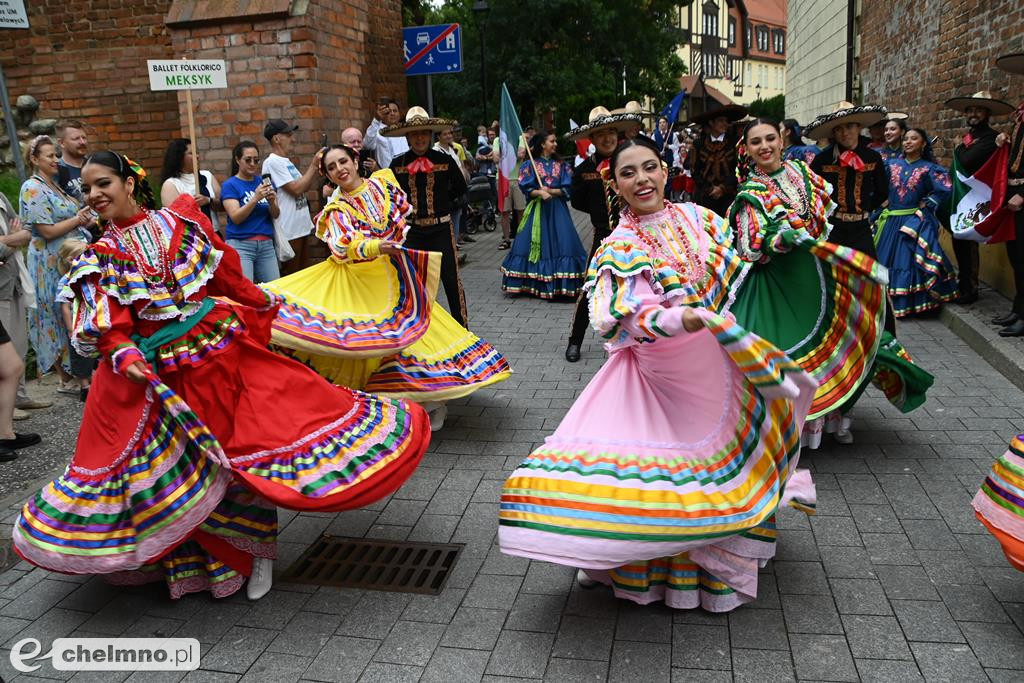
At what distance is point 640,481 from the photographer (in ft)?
10.1

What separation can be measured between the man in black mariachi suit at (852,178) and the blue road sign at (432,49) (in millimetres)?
5931

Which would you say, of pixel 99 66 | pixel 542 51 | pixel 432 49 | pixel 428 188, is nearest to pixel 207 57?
pixel 99 66

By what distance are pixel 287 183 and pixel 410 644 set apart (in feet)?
18.5

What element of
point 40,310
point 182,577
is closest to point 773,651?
point 182,577

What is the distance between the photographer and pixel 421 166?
7238mm

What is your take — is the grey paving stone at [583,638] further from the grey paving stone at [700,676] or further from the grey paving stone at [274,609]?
the grey paving stone at [274,609]

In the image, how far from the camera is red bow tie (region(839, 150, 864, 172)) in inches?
263

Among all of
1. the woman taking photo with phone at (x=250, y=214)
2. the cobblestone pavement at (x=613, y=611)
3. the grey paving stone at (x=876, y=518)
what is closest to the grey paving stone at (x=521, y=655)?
the cobblestone pavement at (x=613, y=611)

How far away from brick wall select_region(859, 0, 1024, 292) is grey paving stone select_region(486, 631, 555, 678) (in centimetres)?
725

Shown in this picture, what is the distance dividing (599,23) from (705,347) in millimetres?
23775

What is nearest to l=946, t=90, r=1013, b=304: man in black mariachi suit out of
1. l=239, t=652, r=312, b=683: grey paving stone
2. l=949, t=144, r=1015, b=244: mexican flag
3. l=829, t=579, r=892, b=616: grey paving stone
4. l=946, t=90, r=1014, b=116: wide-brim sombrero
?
l=946, t=90, r=1014, b=116: wide-brim sombrero

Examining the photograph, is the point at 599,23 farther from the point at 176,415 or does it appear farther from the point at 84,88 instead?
the point at 176,415

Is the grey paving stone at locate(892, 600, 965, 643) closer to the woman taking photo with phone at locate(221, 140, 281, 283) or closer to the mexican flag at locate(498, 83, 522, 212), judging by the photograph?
the woman taking photo with phone at locate(221, 140, 281, 283)

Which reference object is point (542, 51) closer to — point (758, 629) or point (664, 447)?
point (664, 447)
